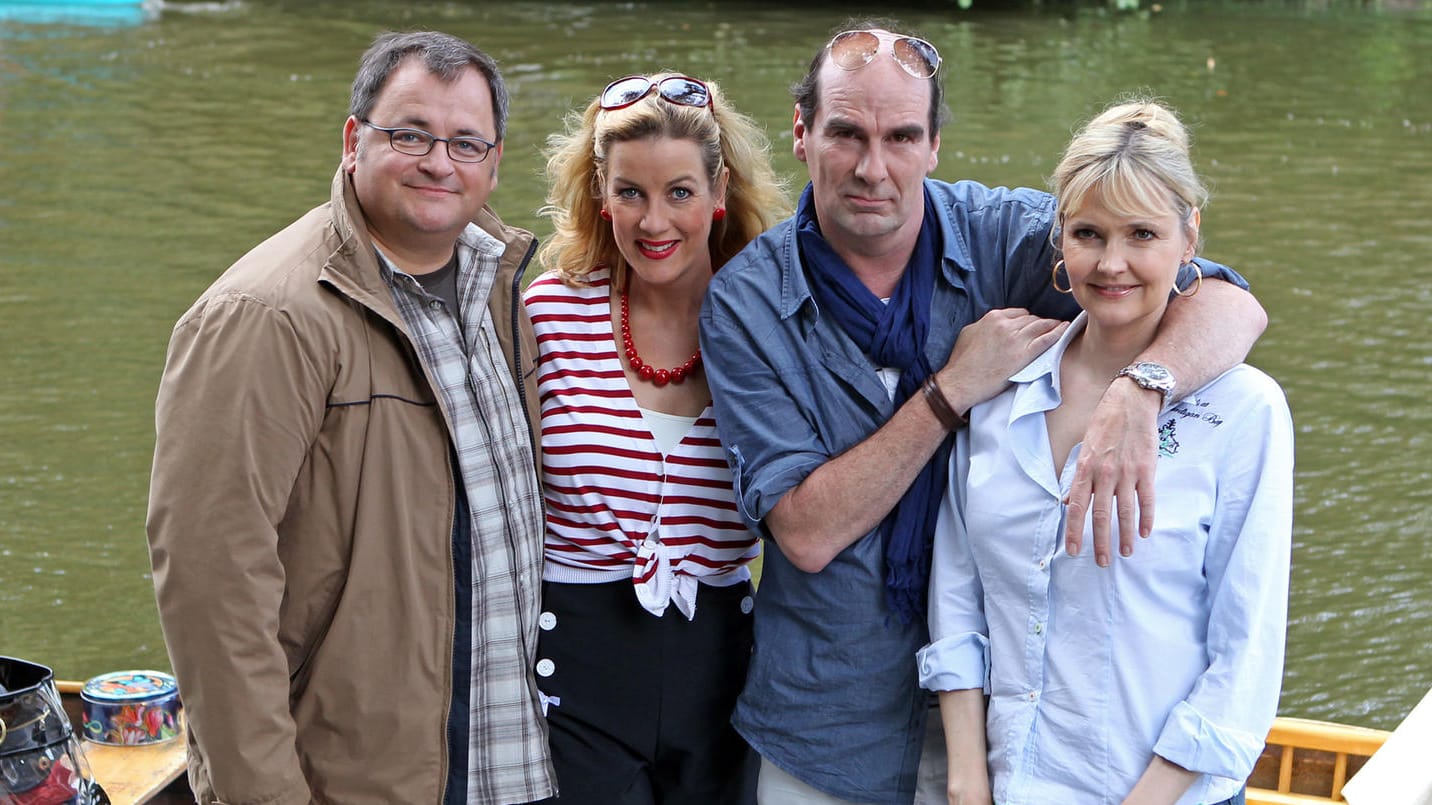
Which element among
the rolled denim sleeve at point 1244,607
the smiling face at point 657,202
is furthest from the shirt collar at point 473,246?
the rolled denim sleeve at point 1244,607

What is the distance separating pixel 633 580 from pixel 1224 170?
10531mm

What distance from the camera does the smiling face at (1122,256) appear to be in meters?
2.30

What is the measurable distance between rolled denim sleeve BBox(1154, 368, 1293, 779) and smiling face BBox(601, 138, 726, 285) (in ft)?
3.32

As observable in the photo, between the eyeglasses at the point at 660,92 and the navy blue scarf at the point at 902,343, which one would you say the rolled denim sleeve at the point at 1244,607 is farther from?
the eyeglasses at the point at 660,92

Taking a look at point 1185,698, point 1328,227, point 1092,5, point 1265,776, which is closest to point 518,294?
point 1185,698

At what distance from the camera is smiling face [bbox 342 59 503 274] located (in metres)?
2.49

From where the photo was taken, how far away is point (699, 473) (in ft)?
8.93

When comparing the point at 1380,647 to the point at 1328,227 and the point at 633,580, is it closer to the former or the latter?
the point at 633,580

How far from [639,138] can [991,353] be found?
732 millimetres

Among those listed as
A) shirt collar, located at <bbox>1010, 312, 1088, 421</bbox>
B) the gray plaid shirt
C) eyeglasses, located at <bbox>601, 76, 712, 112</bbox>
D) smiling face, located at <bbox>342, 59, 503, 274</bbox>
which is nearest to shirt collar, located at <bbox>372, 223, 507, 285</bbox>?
the gray plaid shirt

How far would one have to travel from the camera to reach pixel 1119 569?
228 cm

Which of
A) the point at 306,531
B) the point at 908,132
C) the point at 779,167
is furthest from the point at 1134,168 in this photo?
the point at 779,167

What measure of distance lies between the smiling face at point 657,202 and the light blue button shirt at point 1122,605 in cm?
62

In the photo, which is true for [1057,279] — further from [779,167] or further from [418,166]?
[779,167]
